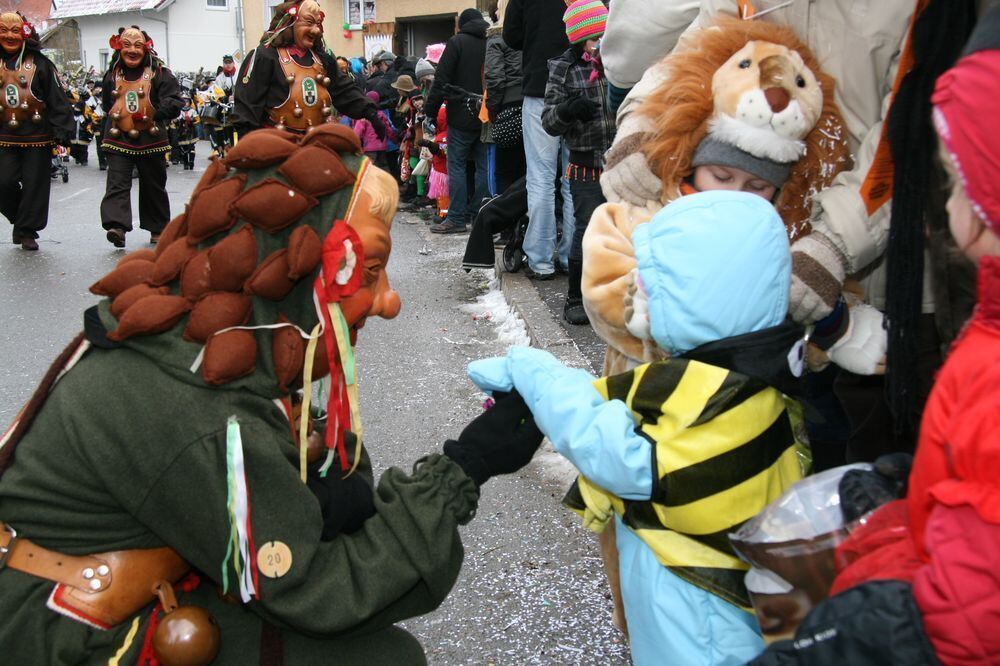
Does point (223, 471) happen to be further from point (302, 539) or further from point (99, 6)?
point (99, 6)

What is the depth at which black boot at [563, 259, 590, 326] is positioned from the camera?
5.33 m

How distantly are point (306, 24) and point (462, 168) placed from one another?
2311mm

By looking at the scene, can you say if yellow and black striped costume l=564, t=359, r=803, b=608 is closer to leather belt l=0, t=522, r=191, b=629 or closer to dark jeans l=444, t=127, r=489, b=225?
leather belt l=0, t=522, r=191, b=629

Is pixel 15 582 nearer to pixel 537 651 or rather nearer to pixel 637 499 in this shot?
pixel 637 499

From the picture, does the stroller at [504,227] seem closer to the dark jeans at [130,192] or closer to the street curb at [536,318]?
the street curb at [536,318]

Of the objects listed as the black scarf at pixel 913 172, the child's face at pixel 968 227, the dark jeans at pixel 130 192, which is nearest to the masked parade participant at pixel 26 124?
the dark jeans at pixel 130 192

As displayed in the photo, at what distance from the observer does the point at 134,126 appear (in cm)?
829

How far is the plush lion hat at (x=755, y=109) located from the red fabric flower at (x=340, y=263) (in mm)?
875

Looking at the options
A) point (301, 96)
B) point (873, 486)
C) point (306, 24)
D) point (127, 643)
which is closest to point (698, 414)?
point (873, 486)

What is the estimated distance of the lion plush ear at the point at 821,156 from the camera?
2.20 metres

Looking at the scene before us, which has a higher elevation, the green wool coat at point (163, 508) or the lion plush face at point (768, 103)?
the lion plush face at point (768, 103)

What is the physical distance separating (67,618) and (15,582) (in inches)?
4.3

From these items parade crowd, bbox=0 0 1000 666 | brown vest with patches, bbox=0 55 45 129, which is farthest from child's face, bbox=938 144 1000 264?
brown vest with patches, bbox=0 55 45 129

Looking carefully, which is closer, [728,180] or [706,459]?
[706,459]
